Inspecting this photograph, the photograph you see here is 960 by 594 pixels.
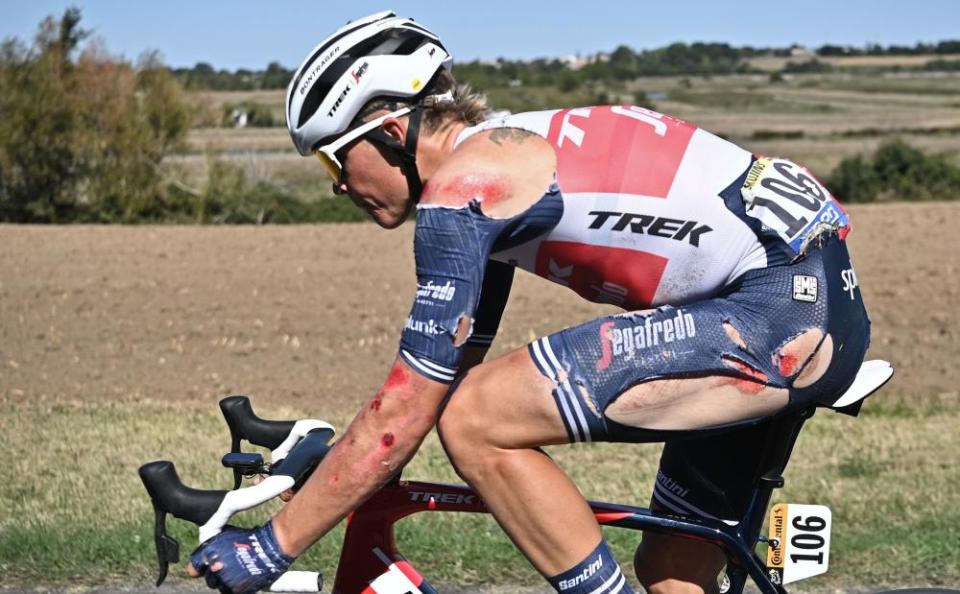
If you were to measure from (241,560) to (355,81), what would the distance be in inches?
42.4

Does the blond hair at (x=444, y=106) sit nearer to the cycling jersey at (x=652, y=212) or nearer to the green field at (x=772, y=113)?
the cycling jersey at (x=652, y=212)

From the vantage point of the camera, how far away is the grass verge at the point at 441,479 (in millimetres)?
5293

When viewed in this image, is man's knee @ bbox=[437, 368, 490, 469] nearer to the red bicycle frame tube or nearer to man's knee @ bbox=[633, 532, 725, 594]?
the red bicycle frame tube

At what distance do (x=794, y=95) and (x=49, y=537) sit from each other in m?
81.0

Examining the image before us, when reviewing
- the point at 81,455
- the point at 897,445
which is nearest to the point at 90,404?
the point at 81,455

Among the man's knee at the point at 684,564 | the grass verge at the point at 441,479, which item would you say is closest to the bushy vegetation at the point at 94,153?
the grass verge at the point at 441,479

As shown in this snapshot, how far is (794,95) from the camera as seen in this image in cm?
8256

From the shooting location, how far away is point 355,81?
9.79 feet

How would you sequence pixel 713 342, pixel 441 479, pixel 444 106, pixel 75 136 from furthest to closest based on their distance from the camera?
pixel 75 136 → pixel 441 479 → pixel 444 106 → pixel 713 342

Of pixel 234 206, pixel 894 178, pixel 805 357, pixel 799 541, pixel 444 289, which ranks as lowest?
pixel 234 206

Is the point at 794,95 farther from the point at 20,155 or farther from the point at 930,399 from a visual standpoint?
the point at 930,399

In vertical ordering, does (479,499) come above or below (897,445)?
above

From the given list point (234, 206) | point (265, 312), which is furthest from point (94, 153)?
point (265, 312)

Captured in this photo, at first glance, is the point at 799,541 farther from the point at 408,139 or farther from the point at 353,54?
the point at 353,54
